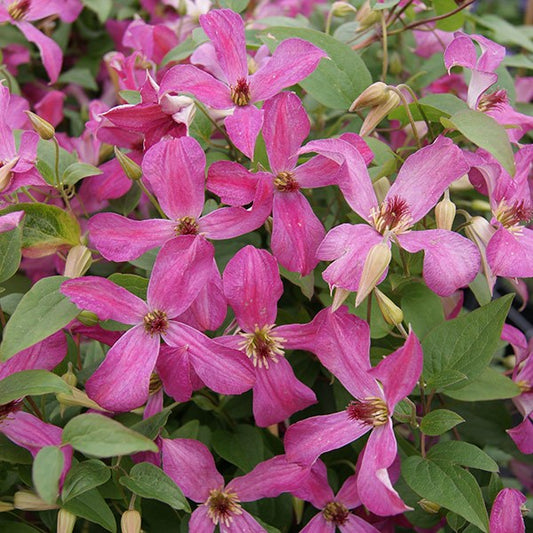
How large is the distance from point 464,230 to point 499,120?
0.31 feet

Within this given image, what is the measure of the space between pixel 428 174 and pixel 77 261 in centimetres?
27

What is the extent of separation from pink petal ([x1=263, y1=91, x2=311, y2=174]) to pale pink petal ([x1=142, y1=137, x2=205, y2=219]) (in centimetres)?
5

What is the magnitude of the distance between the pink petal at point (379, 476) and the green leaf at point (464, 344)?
0.25ft

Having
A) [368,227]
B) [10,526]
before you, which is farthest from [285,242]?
[10,526]

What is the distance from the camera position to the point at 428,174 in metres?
0.49

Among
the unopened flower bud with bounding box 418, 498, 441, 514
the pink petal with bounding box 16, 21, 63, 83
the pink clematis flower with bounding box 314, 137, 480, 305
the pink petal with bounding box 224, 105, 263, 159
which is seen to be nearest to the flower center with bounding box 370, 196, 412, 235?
the pink clematis flower with bounding box 314, 137, 480, 305

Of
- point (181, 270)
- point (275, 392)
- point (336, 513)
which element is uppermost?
point (181, 270)

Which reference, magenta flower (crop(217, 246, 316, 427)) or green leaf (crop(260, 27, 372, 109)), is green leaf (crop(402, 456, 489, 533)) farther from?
green leaf (crop(260, 27, 372, 109))

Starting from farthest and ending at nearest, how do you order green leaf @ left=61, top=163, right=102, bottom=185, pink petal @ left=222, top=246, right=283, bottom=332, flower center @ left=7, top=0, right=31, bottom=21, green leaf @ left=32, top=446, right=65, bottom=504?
flower center @ left=7, top=0, right=31, bottom=21 < green leaf @ left=61, top=163, right=102, bottom=185 < pink petal @ left=222, top=246, right=283, bottom=332 < green leaf @ left=32, top=446, right=65, bottom=504

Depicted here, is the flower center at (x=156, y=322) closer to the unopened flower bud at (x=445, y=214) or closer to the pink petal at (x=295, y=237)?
the pink petal at (x=295, y=237)

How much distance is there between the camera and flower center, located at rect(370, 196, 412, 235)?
491 mm

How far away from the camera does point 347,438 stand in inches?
19.1

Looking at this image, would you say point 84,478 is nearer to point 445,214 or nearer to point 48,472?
point 48,472

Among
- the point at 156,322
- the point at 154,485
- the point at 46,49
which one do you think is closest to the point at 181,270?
the point at 156,322
